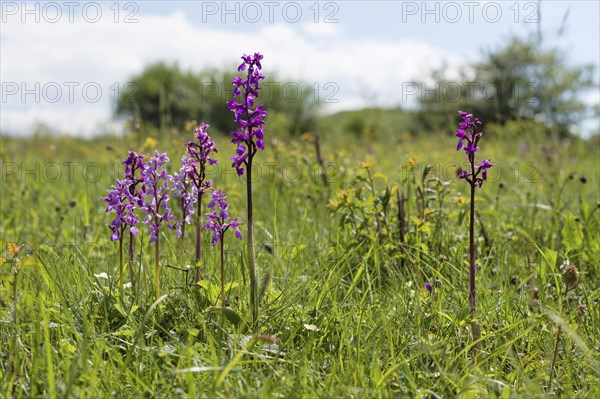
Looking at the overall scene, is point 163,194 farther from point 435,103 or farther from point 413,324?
point 435,103

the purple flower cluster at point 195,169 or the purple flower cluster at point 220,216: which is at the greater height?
the purple flower cluster at point 195,169

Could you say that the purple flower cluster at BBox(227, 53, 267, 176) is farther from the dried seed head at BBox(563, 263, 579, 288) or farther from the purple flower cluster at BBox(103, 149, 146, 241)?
the dried seed head at BBox(563, 263, 579, 288)

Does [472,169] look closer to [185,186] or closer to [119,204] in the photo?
[185,186]

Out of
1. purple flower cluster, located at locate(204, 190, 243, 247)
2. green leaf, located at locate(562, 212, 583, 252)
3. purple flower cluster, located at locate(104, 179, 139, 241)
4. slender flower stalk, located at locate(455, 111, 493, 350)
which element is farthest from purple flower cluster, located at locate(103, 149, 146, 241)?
green leaf, located at locate(562, 212, 583, 252)

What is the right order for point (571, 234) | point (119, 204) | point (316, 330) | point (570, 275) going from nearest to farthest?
point (570, 275) → point (316, 330) → point (119, 204) → point (571, 234)

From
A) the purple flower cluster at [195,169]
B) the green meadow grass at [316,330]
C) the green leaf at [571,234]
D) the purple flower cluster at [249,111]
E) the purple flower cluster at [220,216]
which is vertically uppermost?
the purple flower cluster at [249,111]

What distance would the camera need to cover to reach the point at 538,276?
10.0 feet

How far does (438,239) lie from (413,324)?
1103 millimetres

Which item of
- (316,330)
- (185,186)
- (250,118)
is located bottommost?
(316,330)

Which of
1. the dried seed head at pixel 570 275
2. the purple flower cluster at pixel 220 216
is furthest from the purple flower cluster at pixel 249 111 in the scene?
the dried seed head at pixel 570 275

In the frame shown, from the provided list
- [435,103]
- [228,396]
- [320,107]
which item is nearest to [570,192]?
[228,396]

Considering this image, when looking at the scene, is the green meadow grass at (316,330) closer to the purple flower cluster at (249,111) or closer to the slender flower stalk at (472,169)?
the slender flower stalk at (472,169)

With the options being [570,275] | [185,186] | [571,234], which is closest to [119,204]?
[185,186]

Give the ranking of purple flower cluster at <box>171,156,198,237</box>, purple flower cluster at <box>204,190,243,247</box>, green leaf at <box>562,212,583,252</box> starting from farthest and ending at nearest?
green leaf at <box>562,212,583,252</box> → purple flower cluster at <box>171,156,198,237</box> → purple flower cluster at <box>204,190,243,247</box>
